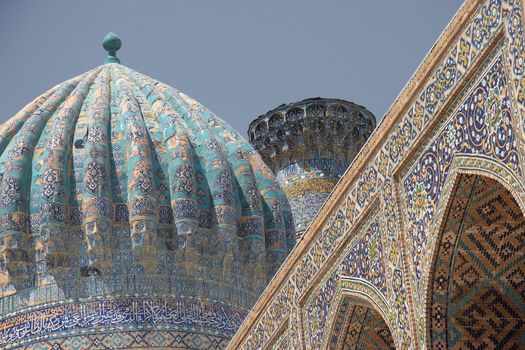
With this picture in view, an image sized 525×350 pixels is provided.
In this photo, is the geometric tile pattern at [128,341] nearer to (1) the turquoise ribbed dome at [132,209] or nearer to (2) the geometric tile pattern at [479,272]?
(1) the turquoise ribbed dome at [132,209]

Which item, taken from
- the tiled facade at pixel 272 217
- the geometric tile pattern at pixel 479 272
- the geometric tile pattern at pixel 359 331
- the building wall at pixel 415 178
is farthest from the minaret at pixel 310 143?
the geometric tile pattern at pixel 479 272

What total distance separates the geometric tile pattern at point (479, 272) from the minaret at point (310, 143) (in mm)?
10101

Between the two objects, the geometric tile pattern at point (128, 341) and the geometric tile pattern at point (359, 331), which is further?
the geometric tile pattern at point (128, 341)

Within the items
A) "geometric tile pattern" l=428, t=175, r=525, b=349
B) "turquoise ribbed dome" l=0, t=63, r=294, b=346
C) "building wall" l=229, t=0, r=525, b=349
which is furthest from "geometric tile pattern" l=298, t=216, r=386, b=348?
"turquoise ribbed dome" l=0, t=63, r=294, b=346

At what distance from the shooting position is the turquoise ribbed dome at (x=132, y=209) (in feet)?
42.0

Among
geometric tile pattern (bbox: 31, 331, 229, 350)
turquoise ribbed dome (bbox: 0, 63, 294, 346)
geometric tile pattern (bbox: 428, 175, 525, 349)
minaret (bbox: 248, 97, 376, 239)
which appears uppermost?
minaret (bbox: 248, 97, 376, 239)

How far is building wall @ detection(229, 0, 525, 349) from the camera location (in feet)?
21.2

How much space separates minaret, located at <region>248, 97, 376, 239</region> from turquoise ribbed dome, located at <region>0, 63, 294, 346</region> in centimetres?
371

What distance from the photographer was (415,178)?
295 inches

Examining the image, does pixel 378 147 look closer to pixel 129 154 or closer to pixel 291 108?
pixel 129 154

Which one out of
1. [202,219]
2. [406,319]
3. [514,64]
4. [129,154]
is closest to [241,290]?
[202,219]

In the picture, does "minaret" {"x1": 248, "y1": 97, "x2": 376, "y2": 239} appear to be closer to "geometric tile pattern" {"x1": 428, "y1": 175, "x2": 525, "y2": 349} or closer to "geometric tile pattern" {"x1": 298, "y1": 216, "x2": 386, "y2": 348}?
"geometric tile pattern" {"x1": 298, "y1": 216, "x2": 386, "y2": 348}

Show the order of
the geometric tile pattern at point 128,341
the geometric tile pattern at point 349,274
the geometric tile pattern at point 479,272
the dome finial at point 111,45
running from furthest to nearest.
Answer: the dome finial at point 111,45, the geometric tile pattern at point 128,341, the geometric tile pattern at point 349,274, the geometric tile pattern at point 479,272

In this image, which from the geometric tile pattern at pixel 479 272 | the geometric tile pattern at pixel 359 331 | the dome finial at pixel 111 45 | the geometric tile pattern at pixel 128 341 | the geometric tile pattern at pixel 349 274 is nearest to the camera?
the geometric tile pattern at pixel 479 272
